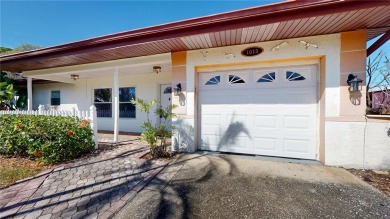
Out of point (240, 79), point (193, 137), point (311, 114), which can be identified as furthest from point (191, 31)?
point (311, 114)

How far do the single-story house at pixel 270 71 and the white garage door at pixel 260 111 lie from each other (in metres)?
0.02

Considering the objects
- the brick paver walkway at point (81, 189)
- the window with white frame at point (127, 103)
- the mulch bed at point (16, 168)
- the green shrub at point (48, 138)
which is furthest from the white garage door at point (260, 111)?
the window with white frame at point (127, 103)

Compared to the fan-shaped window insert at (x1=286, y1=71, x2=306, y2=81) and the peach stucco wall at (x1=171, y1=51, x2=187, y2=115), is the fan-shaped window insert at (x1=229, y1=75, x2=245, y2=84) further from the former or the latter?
the peach stucco wall at (x1=171, y1=51, x2=187, y2=115)

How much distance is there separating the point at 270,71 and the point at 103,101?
7653 millimetres

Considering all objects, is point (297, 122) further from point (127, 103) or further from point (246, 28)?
point (127, 103)

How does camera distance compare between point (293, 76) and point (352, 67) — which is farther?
point (293, 76)

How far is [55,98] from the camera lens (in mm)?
9289

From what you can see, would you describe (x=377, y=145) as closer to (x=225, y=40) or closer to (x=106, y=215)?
(x=225, y=40)

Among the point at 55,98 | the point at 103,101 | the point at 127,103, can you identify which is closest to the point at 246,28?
the point at 127,103

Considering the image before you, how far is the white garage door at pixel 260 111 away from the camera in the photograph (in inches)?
155

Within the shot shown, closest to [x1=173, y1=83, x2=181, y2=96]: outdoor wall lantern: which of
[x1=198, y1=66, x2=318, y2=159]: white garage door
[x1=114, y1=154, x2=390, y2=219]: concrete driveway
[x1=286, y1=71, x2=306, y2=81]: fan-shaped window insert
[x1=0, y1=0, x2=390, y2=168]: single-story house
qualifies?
[x1=0, y1=0, x2=390, y2=168]: single-story house

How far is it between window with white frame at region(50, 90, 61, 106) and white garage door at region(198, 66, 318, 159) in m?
8.77

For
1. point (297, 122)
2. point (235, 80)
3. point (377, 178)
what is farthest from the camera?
point (235, 80)

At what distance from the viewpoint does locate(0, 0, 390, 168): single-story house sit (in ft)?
10.4
